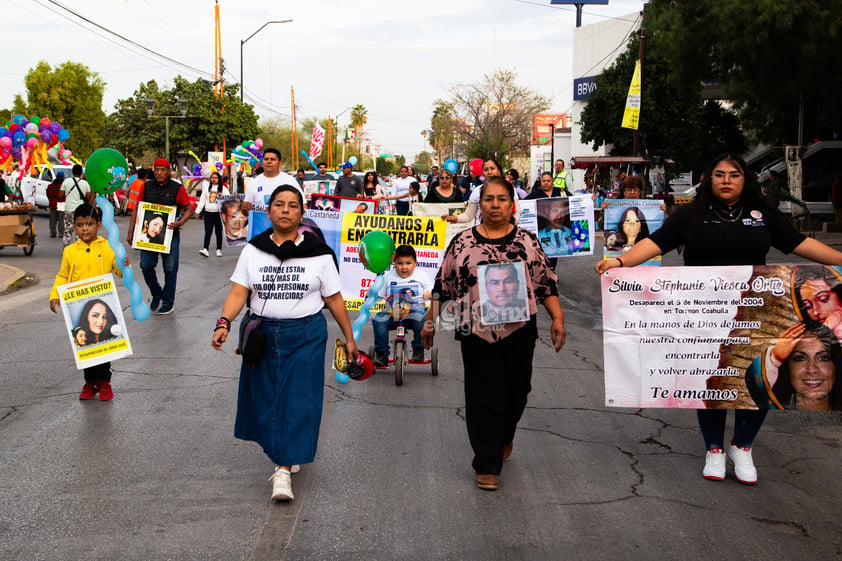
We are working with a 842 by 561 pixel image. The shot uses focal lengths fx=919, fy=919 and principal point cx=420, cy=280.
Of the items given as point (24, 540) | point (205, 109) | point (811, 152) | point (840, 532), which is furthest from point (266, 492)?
point (205, 109)

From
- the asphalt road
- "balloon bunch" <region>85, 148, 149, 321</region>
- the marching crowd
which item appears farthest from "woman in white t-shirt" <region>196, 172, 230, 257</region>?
the marching crowd

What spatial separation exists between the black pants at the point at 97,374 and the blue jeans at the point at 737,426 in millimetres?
4606

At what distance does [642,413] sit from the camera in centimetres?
707

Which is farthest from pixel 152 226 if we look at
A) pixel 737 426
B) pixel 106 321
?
pixel 737 426

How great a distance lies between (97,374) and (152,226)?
14.9 feet

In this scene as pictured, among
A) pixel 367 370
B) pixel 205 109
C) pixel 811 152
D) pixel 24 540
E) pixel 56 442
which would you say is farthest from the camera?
pixel 205 109

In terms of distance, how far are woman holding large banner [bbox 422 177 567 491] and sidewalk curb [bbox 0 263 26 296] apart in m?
11.0

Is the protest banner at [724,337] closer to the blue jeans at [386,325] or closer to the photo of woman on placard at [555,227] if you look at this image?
the blue jeans at [386,325]

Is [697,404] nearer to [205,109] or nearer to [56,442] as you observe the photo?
[56,442]

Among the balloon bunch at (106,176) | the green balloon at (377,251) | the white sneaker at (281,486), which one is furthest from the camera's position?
the balloon bunch at (106,176)

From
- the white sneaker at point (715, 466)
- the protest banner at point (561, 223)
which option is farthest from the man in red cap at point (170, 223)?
the white sneaker at point (715, 466)

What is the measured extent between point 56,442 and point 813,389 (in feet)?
15.6

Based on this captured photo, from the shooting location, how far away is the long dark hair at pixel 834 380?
519 centimetres

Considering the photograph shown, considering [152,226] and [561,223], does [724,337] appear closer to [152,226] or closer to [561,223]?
[152,226]
